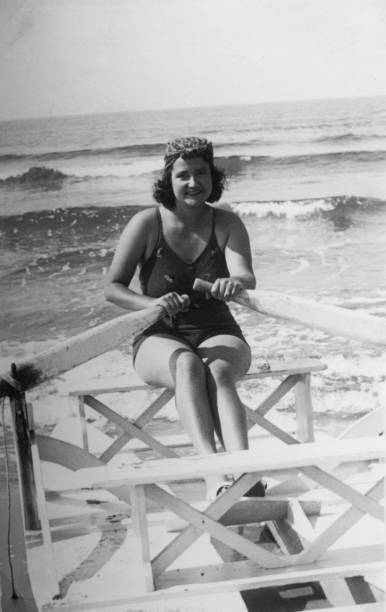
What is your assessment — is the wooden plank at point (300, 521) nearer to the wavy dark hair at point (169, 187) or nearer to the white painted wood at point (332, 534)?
the white painted wood at point (332, 534)

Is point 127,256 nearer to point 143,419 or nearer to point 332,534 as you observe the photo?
point 143,419

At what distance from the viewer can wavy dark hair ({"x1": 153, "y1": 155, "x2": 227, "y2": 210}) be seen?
177 centimetres

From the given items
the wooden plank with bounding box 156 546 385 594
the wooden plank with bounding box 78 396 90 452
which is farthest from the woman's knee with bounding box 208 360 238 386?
the wooden plank with bounding box 78 396 90 452

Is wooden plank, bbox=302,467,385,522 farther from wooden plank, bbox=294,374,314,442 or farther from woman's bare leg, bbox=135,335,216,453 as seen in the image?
wooden plank, bbox=294,374,314,442

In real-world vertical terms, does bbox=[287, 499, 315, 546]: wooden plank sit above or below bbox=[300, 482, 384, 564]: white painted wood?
below

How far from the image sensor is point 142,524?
127 centimetres

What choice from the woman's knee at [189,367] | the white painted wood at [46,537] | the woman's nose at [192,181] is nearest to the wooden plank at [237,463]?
the white painted wood at [46,537]

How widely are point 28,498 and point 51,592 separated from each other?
295mm

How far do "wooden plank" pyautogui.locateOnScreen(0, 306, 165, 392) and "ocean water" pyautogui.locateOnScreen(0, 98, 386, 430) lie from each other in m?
0.23

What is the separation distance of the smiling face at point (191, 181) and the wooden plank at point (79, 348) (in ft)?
1.00

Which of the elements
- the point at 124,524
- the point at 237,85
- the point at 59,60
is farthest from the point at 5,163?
the point at 124,524

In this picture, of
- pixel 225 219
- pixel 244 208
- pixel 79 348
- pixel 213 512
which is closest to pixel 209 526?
pixel 213 512

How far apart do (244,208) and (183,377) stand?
674 mm

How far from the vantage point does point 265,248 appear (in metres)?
2.00
